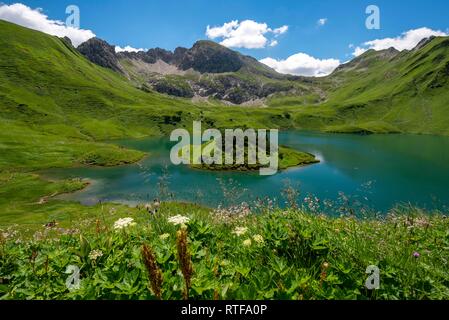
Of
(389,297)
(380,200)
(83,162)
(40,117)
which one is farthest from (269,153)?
(40,117)

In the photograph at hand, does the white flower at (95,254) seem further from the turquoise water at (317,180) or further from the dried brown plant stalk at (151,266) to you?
the turquoise water at (317,180)

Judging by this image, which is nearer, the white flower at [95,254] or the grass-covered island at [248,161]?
the white flower at [95,254]

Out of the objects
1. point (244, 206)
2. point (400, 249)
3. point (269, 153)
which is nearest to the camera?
point (400, 249)

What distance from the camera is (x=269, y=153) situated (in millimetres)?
116125

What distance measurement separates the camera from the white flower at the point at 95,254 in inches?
217

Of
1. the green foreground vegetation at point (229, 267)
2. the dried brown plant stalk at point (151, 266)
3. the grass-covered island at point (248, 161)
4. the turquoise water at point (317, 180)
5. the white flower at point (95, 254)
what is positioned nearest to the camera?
the dried brown plant stalk at point (151, 266)

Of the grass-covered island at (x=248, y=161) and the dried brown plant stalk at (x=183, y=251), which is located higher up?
the dried brown plant stalk at (x=183, y=251)

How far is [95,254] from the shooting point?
559 cm

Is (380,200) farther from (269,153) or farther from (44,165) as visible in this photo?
(44,165)

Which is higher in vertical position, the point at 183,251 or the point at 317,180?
the point at 183,251

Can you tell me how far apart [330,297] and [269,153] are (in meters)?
113

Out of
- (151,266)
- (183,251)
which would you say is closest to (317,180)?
(183,251)

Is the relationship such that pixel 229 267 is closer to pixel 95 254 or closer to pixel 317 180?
pixel 95 254

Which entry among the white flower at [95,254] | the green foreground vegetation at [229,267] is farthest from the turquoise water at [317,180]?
the white flower at [95,254]
